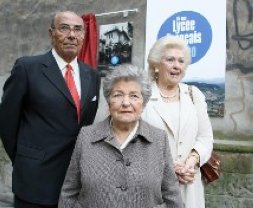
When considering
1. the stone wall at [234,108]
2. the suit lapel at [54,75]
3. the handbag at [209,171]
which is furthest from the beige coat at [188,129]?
the stone wall at [234,108]

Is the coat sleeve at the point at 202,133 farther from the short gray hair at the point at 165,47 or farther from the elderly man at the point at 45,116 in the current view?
the elderly man at the point at 45,116

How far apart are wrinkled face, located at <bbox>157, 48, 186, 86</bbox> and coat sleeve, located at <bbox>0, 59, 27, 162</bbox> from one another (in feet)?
2.81

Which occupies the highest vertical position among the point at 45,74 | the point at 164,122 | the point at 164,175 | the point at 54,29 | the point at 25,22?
the point at 25,22

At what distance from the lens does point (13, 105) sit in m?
3.11

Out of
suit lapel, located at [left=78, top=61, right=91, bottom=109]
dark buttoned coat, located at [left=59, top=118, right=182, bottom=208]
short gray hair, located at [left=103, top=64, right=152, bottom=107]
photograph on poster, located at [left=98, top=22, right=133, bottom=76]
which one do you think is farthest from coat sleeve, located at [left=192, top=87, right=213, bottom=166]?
photograph on poster, located at [left=98, top=22, right=133, bottom=76]

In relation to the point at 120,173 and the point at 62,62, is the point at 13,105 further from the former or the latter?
the point at 120,173

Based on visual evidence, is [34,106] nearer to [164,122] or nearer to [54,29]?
[54,29]

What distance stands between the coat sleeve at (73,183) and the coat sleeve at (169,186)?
469mm

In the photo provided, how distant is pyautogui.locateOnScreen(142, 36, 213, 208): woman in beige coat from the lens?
317 centimetres

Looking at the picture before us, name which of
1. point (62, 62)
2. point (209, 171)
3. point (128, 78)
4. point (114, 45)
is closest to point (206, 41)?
point (114, 45)

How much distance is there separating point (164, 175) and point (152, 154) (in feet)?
0.46

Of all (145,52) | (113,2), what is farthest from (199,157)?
(113,2)

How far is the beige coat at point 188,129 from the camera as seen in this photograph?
317cm

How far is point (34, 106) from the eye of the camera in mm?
3088
